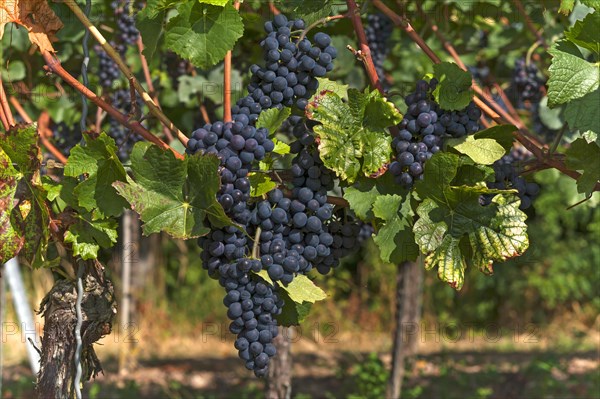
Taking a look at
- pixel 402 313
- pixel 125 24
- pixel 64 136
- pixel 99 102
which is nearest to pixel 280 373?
pixel 402 313

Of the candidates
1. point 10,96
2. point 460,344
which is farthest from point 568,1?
point 460,344

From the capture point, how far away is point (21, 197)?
5.84 feet

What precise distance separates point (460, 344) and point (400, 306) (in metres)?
3.09

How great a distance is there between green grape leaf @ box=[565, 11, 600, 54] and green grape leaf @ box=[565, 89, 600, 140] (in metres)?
0.10

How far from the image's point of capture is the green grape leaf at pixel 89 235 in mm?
1818

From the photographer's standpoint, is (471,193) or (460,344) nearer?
Result: (471,193)

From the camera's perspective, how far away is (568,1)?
Result: 6.15 feet

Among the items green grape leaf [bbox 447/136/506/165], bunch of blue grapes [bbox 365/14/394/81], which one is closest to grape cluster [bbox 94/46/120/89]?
bunch of blue grapes [bbox 365/14/394/81]

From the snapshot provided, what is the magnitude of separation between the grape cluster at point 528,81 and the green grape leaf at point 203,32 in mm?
1971

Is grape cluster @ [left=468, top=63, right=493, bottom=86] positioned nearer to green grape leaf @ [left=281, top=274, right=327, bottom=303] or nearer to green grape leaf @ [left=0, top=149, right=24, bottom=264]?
green grape leaf @ [left=281, top=274, right=327, bottom=303]

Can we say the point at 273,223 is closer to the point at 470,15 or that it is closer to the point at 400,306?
the point at 470,15

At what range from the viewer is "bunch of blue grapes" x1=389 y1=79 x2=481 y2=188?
5.79 feet

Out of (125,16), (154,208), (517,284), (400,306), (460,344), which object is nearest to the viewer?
(154,208)

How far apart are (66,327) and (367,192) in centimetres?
80
